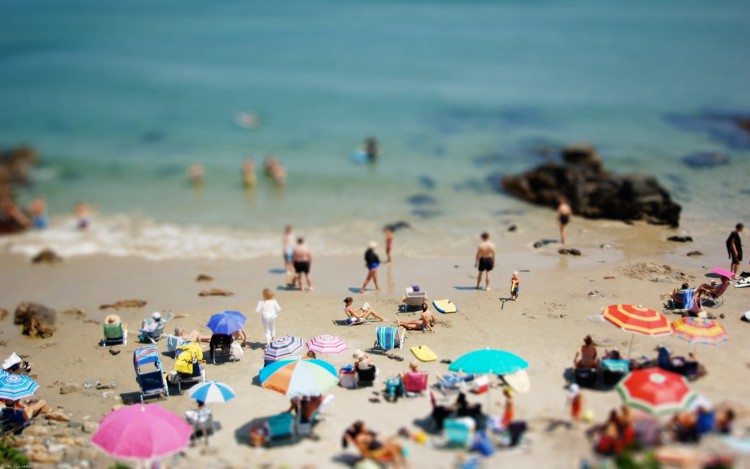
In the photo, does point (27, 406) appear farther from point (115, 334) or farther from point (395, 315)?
point (395, 315)

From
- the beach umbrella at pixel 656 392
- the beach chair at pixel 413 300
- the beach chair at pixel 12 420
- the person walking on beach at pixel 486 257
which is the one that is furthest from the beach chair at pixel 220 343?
the beach umbrella at pixel 656 392

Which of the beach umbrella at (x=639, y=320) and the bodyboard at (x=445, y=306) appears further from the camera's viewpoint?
the bodyboard at (x=445, y=306)

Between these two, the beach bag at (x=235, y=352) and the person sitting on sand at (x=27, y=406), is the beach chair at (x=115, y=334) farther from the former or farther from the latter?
the beach bag at (x=235, y=352)

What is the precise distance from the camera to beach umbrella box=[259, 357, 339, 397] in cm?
1245

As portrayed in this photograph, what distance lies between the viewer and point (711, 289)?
16.1 metres

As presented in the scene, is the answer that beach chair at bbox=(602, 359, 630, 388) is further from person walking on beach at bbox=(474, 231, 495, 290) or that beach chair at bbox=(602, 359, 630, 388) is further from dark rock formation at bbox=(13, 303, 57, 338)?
dark rock formation at bbox=(13, 303, 57, 338)

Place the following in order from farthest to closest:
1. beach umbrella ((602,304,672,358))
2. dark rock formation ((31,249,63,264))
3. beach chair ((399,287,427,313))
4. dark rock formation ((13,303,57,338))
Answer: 1. dark rock formation ((31,249,63,264))
2. dark rock formation ((13,303,57,338))
3. beach chair ((399,287,427,313))
4. beach umbrella ((602,304,672,358))

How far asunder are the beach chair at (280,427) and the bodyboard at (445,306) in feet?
18.7

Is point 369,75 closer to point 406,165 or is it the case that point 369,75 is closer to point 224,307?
point 406,165

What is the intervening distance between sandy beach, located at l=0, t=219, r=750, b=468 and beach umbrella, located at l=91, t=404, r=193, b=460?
0.71 meters

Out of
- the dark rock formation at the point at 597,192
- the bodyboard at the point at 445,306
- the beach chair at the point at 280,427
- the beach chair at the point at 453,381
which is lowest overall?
the beach chair at the point at 280,427

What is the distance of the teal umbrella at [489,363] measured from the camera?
12500 millimetres

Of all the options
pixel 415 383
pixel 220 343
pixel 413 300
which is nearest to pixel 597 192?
pixel 413 300

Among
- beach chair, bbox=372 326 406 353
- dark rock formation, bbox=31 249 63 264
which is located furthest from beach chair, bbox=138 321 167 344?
dark rock formation, bbox=31 249 63 264
